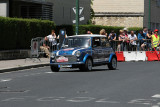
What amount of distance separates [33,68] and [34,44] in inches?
120

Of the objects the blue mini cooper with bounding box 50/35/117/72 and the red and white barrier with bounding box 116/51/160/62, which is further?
the red and white barrier with bounding box 116/51/160/62

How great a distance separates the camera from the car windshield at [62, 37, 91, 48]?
70.3ft

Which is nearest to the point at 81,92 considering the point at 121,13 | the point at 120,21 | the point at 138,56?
the point at 138,56

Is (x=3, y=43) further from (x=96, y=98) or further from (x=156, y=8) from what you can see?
(x=156, y=8)

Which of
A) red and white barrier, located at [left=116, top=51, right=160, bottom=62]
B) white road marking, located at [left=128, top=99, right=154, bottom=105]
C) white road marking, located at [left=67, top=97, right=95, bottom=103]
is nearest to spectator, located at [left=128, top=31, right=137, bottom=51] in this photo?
red and white barrier, located at [left=116, top=51, right=160, bottom=62]

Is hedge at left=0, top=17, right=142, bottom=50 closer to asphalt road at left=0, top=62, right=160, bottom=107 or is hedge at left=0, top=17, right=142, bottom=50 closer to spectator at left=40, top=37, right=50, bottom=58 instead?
spectator at left=40, top=37, right=50, bottom=58

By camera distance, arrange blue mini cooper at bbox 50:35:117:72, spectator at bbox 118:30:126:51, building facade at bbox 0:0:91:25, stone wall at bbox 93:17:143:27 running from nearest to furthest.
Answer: blue mini cooper at bbox 50:35:117:72 → building facade at bbox 0:0:91:25 → spectator at bbox 118:30:126:51 → stone wall at bbox 93:17:143:27

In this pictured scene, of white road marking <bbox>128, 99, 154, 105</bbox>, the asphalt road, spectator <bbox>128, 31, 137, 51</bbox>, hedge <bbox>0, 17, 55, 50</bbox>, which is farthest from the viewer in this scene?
spectator <bbox>128, 31, 137, 51</bbox>

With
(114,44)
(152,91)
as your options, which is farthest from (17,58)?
(152,91)

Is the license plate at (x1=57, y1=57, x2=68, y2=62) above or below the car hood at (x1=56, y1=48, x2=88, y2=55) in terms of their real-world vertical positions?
below

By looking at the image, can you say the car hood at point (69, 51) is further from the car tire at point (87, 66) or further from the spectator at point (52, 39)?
the spectator at point (52, 39)

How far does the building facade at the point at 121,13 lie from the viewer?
55.4 meters

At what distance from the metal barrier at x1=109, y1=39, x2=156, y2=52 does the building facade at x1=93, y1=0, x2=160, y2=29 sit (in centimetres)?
2135

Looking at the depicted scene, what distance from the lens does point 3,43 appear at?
2817 centimetres
